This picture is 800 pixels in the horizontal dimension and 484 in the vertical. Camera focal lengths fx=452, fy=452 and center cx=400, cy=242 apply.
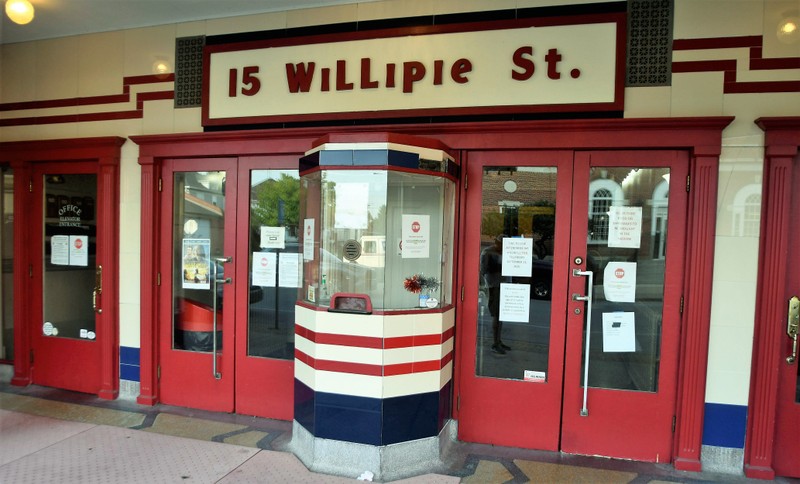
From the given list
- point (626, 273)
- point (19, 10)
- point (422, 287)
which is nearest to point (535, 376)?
point (626, 273)

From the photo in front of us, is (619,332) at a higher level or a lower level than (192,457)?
higher

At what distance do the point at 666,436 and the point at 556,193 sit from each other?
6.26 feet

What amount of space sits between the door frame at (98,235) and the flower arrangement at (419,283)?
9.56 ft

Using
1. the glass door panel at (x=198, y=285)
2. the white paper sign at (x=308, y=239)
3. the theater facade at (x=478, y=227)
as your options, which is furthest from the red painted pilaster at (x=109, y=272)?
the white paper sign at (x=308, y=239)

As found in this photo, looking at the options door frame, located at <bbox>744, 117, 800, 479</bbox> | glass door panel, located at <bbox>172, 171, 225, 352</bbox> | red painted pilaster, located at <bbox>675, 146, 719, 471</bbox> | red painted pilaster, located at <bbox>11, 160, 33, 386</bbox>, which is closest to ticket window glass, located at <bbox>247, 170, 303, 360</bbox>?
glass door panel, located at <bbox>172, 171, 225, 352</bbox>

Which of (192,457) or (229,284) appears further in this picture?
(229,284)

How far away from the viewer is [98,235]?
4309 mm

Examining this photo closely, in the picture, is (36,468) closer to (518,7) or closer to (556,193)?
(556,193)

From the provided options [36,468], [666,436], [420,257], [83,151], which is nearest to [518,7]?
[420,257]

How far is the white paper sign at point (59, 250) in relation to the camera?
4.47 meters

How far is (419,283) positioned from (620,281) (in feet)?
4.87

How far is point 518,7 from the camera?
3.37m

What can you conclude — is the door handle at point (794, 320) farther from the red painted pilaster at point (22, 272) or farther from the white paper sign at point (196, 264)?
the red painted pilaster at point (22, 272)

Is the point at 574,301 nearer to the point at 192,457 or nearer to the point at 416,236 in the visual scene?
the point at 416,236
